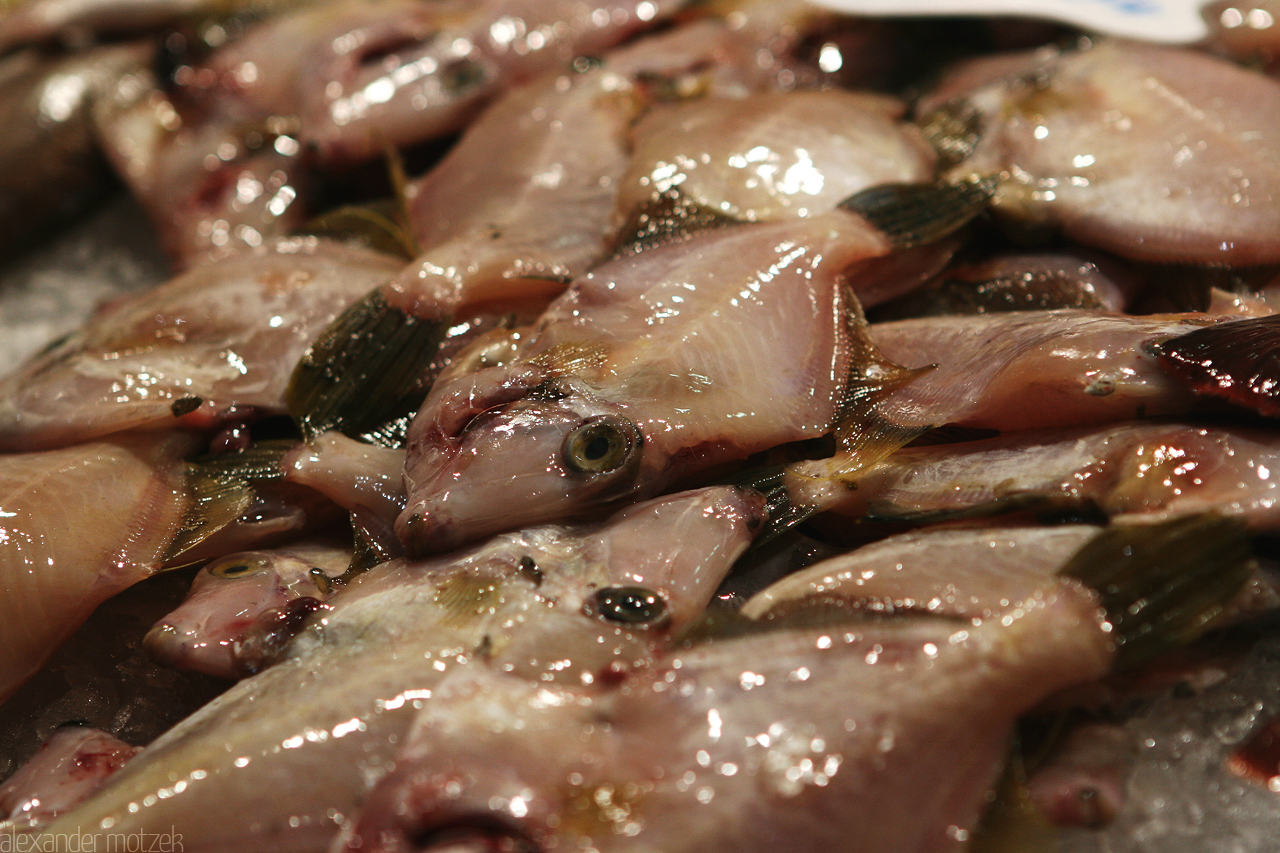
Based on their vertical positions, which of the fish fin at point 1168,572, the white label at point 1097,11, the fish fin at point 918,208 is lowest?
the fish fin at point 1168,572

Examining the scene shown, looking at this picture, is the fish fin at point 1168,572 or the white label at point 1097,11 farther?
the white label at point 1097,11

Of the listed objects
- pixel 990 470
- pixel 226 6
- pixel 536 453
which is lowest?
pixel 990 470

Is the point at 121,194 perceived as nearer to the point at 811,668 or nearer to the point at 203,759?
the point at 203,759

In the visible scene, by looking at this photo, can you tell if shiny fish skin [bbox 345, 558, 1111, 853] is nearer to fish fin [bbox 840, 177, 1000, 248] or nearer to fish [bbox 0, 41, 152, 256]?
fish fin [bbox 840, 177, 1000, 248]

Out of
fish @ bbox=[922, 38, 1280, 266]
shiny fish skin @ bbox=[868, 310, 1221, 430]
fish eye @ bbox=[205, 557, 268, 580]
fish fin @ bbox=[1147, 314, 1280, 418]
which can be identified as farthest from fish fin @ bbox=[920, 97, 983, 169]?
fish eye @ bbox=[205, 557, 268, 580]

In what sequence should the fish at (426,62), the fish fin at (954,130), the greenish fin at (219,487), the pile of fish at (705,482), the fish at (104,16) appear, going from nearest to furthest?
the pile of fish at (705,482) < the greenish fin at (219,487) < the fish fin at (954,130) < the fish at (426,62) < the fish at (104,16)

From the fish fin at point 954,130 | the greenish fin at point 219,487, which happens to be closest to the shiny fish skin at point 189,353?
the greenish fin at point 219,487

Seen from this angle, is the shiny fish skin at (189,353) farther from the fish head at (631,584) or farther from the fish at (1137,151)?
the fish at (1137,151)

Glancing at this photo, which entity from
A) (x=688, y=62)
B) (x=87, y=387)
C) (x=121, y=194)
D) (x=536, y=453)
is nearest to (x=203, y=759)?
(x=536, y=453)
